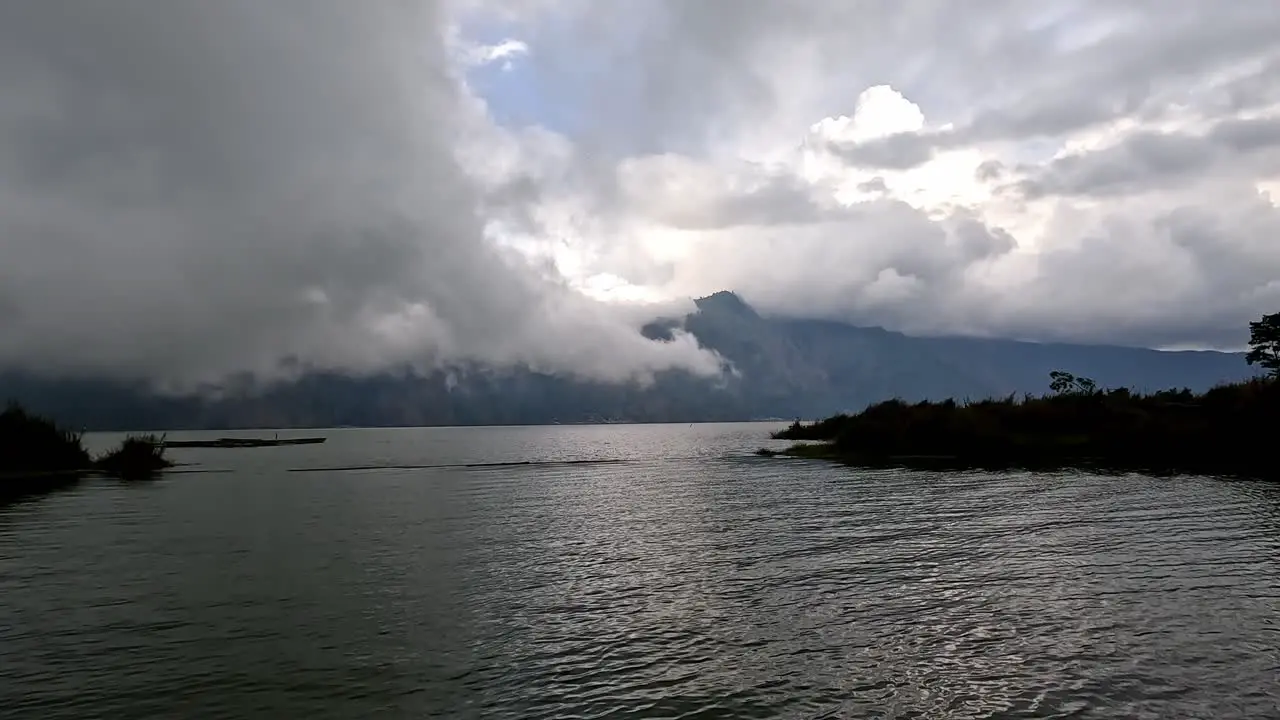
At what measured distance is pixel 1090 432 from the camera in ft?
295

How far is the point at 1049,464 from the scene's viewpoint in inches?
2766

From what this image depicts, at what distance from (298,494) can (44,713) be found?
164 ft

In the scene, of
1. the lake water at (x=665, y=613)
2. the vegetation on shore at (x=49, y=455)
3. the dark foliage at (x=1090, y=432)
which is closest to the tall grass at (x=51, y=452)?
the vegetation on shore at (x=49, y=455)

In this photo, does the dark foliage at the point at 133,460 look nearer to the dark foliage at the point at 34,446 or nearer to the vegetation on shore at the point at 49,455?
the vegetation on shore at the point at 49,455

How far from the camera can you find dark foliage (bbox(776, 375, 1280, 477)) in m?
66.1

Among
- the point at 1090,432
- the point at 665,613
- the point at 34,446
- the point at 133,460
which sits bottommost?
the point at 665,613

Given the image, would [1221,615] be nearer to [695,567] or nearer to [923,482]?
[695,567]

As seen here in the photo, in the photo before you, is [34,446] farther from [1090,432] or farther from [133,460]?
[1090,432]

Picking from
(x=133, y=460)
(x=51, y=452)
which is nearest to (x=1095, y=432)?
(x=133, y=460)

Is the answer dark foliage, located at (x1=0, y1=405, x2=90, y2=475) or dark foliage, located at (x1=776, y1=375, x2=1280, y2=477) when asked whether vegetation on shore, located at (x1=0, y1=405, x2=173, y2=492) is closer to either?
dark foliage, located at (x1=0, y1=405, x2=90, y2=475)

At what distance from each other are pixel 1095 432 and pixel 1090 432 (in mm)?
1961

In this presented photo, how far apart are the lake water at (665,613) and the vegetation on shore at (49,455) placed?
4511 centimetres

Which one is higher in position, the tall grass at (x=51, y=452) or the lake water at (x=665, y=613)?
the tall grass at (x=51, y=452)

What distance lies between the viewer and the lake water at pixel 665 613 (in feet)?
49.2
